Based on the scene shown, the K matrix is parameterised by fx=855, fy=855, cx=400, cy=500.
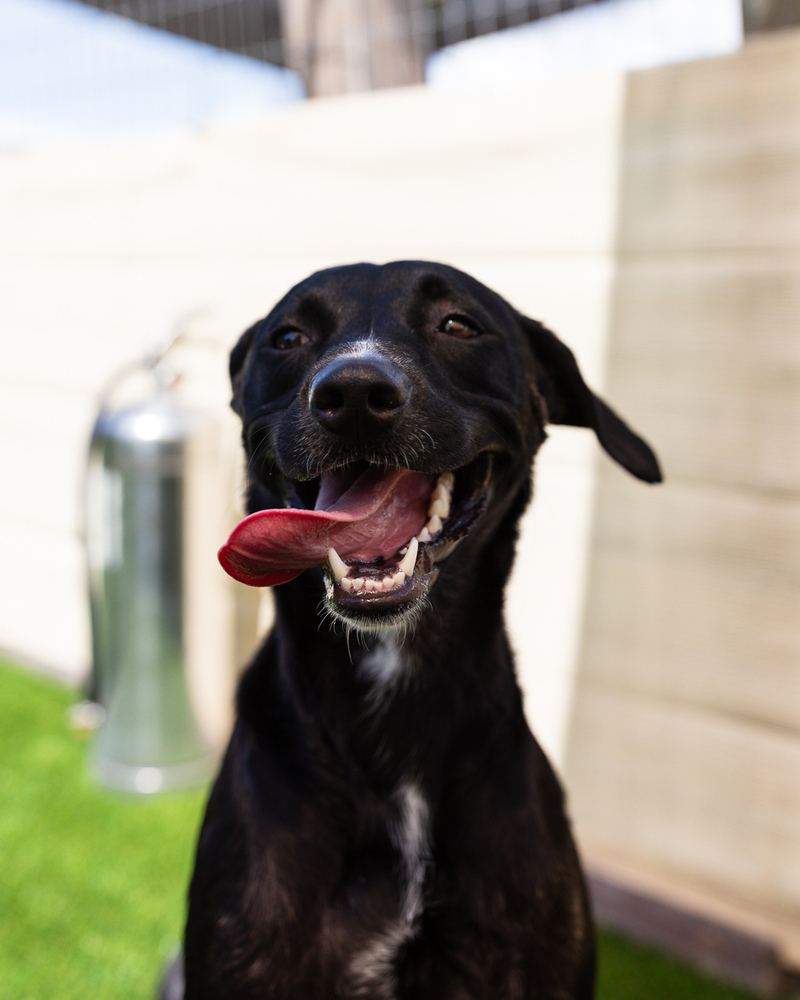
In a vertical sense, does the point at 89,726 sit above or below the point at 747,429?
below

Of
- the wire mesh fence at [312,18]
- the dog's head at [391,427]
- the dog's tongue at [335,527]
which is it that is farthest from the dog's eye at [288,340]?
the wire mesh fence at [312,18]

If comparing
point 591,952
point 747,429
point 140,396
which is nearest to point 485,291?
point 747,429

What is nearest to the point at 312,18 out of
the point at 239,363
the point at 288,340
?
the point at 239,363

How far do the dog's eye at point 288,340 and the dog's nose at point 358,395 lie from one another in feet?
1.04

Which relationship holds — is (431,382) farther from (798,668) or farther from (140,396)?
(140,396)

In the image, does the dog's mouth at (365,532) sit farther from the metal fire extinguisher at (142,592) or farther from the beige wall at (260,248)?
the metal fire extinguisher at (142,592)

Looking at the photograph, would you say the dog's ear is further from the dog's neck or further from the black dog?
the dog's neck

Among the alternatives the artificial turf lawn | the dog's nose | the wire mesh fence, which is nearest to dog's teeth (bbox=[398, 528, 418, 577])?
the dog's nose

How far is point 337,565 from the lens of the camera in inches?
50.0

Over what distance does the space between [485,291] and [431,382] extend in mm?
305

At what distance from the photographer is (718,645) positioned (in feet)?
7.44

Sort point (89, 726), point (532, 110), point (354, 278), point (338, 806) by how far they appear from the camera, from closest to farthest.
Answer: point (338, 806) < point (354, 278) < point (532, 110) < point (89, 726)

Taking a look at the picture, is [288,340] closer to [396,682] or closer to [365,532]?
[365,532]

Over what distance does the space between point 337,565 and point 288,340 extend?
1.76 feet
